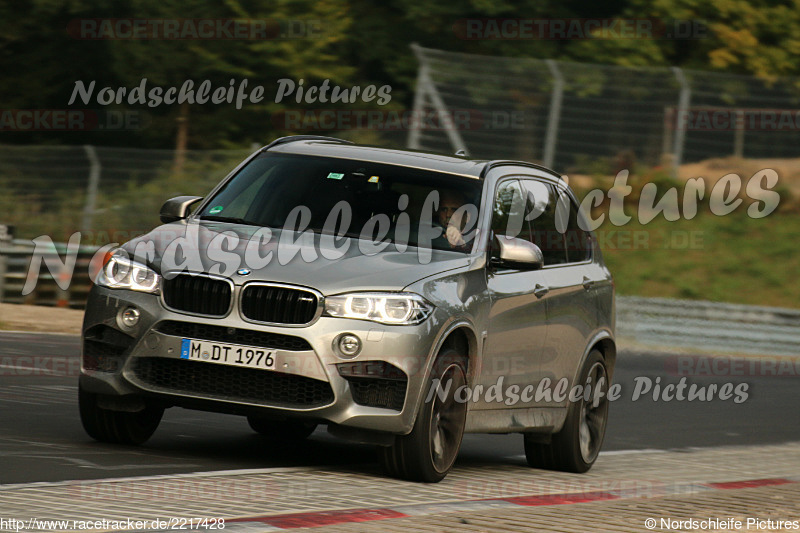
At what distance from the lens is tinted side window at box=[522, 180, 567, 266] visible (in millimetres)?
10391

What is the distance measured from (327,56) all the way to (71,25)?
23.2ft

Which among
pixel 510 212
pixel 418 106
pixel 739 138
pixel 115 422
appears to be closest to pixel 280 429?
pixel 115 422

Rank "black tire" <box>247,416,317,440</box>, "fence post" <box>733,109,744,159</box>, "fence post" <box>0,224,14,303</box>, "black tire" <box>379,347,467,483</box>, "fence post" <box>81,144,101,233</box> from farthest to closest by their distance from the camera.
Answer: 1. "fence post" <box>733,109,744,159</box>
2. "fence post" <box>81,144,101,233</box>
3. "fence post" <box>0,224,14,303</box>
4. "black tire" <box>247,416,317,440</box>
5. "black tire" <box>379,347,467,483</box>

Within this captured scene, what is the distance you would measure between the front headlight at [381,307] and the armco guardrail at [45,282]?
1601 centimetres

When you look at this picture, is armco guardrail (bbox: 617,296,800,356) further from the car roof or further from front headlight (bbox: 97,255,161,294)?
front headlight (bbox: 97,255,161,294)

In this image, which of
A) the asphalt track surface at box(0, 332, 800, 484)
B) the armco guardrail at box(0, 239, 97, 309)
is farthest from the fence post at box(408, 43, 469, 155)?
the asphalt track surface at box(0, 332, 800, 484)

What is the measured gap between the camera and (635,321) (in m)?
25.9

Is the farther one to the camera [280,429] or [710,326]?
[710,326]

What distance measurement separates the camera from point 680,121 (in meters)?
28.8

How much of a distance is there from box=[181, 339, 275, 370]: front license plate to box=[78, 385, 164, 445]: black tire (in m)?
0.72

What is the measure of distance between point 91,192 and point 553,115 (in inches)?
343

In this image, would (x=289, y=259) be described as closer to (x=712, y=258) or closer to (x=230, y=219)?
(x=230, y=219)

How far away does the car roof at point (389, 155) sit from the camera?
9836mm

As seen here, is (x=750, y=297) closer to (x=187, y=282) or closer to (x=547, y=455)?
(x=547, y=455)
